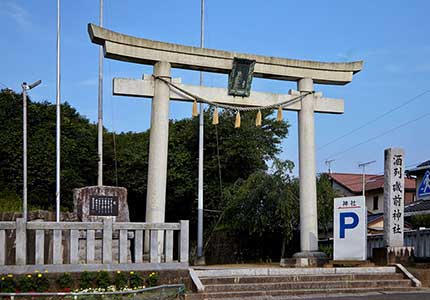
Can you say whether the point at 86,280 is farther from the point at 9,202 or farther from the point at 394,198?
the point at 9,202

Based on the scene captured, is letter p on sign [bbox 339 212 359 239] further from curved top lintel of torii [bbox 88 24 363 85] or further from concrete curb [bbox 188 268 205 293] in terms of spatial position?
curved top lintel of torii [bbox 88 24 363 85]

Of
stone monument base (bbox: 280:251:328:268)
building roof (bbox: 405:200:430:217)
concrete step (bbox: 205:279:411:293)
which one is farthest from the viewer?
building roof (bbox: 405:200:430:217)

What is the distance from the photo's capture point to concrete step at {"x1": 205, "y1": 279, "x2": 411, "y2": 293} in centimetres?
1248

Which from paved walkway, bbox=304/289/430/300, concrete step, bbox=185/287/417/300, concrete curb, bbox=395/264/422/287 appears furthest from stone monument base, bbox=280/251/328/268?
paved walkway, bbox=304/289/430/300

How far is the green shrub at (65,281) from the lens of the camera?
1138 centimetres

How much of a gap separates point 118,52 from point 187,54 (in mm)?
1968

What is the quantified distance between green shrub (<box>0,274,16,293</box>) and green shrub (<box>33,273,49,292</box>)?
0.38 meters

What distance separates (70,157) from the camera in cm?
3081

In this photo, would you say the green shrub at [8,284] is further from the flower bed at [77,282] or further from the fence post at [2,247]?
the fence post at [2,247]

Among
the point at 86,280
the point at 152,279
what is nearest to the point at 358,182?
the point at 152,279

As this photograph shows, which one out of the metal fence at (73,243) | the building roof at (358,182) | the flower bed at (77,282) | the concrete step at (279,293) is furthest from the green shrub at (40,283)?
the building roof at (358,182)

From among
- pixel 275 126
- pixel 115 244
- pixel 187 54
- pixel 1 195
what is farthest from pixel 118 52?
pixel 275 126

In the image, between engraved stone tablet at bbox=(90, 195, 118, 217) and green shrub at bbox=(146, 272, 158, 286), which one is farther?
engraved stone tablet at bbox=(90, 195, 118, 217)

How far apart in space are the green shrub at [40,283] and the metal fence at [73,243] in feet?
1.12
